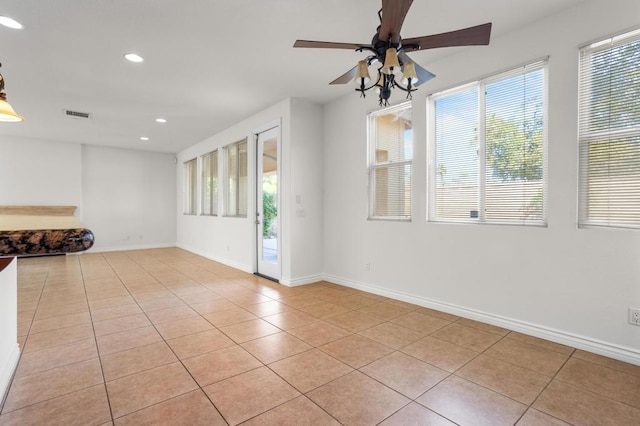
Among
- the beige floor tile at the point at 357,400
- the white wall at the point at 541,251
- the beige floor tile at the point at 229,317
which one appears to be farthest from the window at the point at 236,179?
the beige floor tile at the point at 357,400

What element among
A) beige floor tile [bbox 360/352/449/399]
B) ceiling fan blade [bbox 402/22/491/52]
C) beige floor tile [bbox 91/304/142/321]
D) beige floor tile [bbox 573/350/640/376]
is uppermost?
ceiling fan blade [bbox 402/22/491/52]

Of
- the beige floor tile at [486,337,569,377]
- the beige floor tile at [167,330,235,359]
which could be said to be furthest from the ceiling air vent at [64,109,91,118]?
the beige floor tile at [486,337,569,377]

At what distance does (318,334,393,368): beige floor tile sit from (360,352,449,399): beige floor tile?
7cm

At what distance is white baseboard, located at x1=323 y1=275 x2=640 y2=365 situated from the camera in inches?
93.7

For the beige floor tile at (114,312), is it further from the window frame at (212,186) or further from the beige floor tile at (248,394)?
the window frame at (212,186)

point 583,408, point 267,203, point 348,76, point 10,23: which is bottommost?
point 583,408

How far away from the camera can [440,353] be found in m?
2.53

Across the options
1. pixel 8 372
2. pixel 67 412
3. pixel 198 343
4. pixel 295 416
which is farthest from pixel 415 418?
pixel 8 372

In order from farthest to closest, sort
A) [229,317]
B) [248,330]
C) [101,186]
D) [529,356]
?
[101,186] → [229,317] → [248,330] → [529,356]

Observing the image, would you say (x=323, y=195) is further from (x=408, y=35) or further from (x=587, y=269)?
(x=587, y=269)

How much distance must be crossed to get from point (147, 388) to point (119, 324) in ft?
4.75

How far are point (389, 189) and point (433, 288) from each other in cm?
133

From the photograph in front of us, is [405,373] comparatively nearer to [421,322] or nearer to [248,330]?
[421,322]

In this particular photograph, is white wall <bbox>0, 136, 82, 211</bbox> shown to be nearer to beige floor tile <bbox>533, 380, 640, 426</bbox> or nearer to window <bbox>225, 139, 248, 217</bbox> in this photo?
window <bbox>225, 139, 248, 217</bbox>
